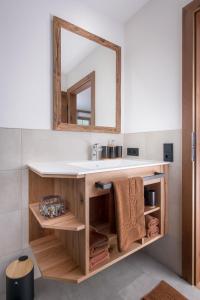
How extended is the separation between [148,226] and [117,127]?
946mm

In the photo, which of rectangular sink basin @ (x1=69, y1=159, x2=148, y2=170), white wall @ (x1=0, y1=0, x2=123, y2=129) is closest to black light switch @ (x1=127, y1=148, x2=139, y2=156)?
rectangular sink basin @ (x1=69, y1=159, x2=148, y2=170)

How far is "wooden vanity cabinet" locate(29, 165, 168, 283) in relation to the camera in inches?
38.7

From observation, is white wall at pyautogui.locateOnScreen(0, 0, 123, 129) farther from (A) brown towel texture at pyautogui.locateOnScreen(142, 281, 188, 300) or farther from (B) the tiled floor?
(A) brown towel texture at pyautogui.locateOnScreen(142, 281, 188, 300)

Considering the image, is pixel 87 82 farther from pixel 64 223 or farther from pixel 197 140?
pixel 64 223

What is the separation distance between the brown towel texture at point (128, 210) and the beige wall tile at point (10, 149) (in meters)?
0.72

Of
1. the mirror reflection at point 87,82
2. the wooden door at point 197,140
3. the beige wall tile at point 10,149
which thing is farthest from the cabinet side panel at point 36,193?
the wooden door at point 197,140

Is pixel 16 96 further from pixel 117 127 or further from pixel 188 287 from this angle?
pixel 188 287

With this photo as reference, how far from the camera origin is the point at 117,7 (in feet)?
5.37

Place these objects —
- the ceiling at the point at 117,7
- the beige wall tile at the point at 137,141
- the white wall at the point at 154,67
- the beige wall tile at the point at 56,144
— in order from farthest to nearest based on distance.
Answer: the beige wall tile at the point at 137,141
the ceiling at the point at 117,7
the white wall at the point at 154,67
the beige wall tile at the point at 56,144

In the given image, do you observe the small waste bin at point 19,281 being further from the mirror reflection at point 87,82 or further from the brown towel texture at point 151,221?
the mirror reflection at point 87,82

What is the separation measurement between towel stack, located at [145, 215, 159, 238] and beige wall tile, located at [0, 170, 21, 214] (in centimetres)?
97

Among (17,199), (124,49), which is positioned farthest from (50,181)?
(124,49)

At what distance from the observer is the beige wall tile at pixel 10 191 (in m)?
1.22

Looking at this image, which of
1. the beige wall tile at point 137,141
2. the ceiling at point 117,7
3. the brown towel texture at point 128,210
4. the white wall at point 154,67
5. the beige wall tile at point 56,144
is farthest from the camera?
the beige wall tile at point 137,141
